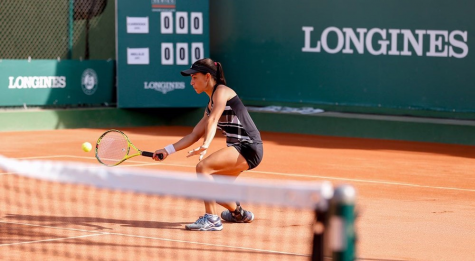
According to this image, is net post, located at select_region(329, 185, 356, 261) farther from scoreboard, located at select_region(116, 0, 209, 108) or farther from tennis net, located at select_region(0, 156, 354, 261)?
scoreboard, located at select_region(116, 0, 209, 108)

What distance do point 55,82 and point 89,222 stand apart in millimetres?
9191

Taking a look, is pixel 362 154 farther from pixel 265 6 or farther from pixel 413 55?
pixel 265 6

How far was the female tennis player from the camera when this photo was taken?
24.3 feet

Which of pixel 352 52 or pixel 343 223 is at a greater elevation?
pixel 352 52

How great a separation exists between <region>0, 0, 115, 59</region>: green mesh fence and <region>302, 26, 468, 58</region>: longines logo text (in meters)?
4.23

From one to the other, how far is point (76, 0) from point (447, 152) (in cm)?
781

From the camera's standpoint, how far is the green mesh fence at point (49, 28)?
17812mm

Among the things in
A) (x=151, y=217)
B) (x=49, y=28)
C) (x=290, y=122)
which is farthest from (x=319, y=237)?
(x=49, y=28)

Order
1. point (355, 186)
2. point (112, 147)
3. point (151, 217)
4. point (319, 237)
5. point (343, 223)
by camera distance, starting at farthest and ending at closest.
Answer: point (355, 186), point (151, 217), point (112, 147), point (319, 237), point (343, 223)

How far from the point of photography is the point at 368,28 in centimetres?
1574

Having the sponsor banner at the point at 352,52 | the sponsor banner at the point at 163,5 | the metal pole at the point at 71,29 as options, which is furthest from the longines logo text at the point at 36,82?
the sponsor banner at the point at 352,52

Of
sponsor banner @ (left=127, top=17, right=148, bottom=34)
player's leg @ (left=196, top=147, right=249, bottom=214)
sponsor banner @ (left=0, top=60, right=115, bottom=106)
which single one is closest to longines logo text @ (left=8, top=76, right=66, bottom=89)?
sponsor banner @ (left=0, top=60, right=115, bottom=106)

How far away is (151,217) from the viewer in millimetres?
8109

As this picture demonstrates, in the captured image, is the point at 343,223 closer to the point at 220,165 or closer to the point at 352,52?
the point at 220,165
